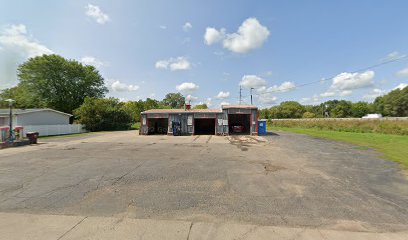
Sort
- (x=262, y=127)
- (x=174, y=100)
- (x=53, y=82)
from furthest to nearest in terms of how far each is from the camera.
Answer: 1. (x=174, y=100)
2. (x=53, y=82)
3. (x=262, y=127)

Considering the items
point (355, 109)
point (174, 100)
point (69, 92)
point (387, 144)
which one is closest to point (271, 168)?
point (387, 144)

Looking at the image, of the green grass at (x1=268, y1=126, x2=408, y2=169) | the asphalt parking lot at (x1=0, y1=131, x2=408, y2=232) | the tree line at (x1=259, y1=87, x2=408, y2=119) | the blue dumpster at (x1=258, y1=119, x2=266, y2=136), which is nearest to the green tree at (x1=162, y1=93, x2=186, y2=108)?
the tree line at (x1=259, y1=87, x2=408, y2=119)

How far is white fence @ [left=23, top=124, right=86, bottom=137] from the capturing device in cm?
2396

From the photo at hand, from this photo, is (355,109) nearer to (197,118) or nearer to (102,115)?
(197,118)

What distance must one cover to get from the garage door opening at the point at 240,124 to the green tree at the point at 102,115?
22855 mm

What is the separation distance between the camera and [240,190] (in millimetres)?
5820

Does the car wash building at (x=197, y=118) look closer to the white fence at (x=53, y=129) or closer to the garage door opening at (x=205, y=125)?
the garage door opening at (x=205, y=125)

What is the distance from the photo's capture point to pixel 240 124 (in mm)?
31453

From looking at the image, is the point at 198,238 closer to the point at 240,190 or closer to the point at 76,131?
the point at 240,190

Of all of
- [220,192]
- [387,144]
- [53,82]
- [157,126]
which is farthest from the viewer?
[53,82]

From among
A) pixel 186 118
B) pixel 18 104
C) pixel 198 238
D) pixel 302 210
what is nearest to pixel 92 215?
pixel 198 238

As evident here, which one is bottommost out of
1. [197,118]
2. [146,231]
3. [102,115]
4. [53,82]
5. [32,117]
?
[146,231]

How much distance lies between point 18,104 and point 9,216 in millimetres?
54133

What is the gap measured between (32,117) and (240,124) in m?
31.8
